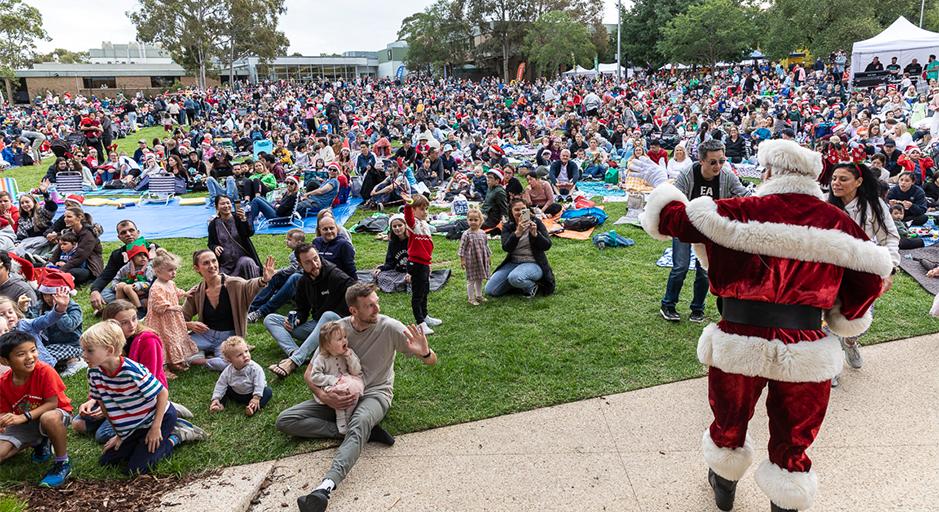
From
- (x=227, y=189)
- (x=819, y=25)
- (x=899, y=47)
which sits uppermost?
(x=819, y=25)

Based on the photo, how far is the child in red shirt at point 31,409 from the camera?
3.91 metres

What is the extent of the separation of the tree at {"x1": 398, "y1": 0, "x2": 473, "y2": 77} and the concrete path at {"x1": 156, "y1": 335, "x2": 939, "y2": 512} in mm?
58983

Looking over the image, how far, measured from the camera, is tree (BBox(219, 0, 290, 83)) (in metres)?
46.7

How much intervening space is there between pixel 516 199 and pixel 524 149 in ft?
43.5

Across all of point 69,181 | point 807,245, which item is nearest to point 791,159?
point 807,245

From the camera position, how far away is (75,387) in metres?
5.36

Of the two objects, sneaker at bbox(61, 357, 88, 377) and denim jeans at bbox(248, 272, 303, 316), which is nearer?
sneaker at bbox(61, 357, 88, 377)

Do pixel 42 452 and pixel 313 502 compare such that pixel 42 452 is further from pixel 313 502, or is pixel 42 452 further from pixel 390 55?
pixel 390 55

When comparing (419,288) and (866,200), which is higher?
(866,200)

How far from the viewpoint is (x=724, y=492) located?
3.26m

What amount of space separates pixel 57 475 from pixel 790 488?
4261 mm

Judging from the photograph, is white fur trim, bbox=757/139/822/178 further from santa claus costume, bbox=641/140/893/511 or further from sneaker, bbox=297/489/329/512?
sneaker, bbox=297/489/329/512

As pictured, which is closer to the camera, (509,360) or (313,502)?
(313,502)

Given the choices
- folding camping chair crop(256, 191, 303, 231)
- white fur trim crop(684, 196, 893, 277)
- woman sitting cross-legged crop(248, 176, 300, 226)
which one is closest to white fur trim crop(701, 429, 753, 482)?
white fur trim crop(684, 196, 893, 277)
